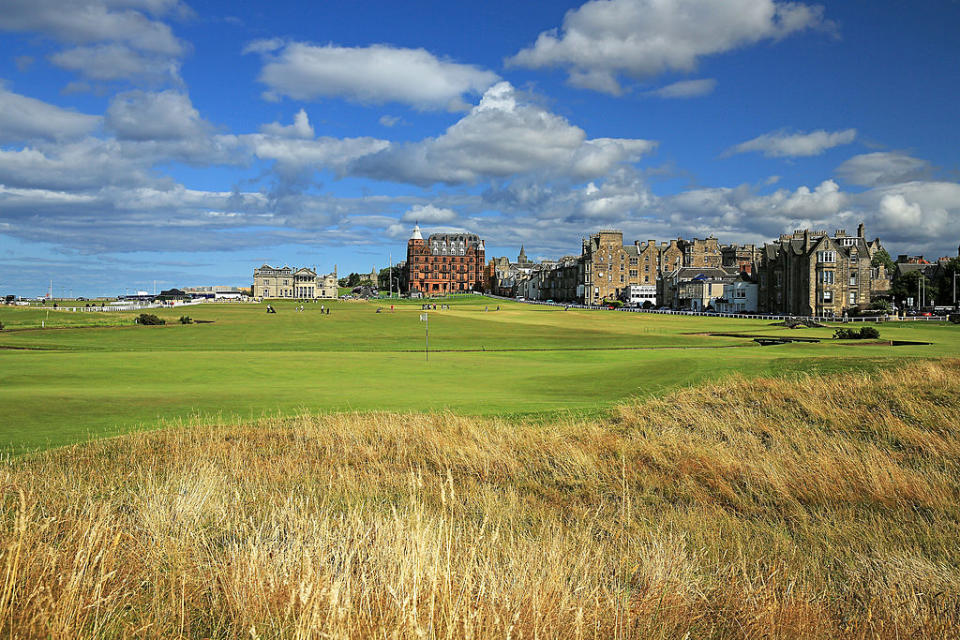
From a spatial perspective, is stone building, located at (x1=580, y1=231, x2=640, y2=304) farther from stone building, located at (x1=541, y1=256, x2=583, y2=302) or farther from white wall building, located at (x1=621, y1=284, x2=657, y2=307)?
stone building, located at (x1=541, y1=256, x2=583, y2=302)

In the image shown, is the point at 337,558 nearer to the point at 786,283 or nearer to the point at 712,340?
the point at 712,340

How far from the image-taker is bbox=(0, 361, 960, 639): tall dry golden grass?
5363mm

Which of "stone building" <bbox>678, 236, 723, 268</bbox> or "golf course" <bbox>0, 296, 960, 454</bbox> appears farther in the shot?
"stone building" <bbox>678, 236, 723, 268</bbox>

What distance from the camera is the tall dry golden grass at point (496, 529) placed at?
536 centimetres

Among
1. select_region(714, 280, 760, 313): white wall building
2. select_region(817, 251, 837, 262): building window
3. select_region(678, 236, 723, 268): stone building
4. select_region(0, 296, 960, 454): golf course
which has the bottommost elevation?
select_region(0, 296, 960, 454): golf course

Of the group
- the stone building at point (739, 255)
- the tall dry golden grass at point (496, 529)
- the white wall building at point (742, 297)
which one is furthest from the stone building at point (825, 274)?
the tall dry golden grass at point (496, 529)

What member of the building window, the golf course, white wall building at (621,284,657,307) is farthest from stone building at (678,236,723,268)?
the golf course

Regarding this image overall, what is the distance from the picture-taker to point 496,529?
7457mm

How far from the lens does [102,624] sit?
5.01 m

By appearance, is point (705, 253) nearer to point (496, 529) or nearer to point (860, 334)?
point (860, 334)

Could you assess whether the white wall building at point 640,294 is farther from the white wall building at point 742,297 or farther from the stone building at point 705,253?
the white wall building at point 742,297

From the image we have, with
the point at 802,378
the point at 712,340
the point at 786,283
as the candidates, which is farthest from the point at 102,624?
the point at 786,283

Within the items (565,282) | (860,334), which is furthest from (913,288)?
(565,282)

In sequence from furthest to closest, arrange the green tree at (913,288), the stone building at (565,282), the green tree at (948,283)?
1. the stone building at (565,282)
2. the green tree at (913,288)
3. the green tree at (948,283)
